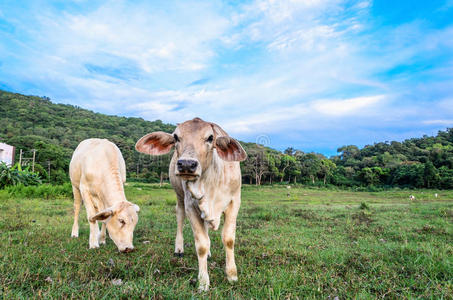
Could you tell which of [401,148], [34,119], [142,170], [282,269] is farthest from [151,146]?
[401,148]

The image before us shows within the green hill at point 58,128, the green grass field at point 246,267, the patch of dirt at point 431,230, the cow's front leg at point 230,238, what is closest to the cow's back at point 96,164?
the green grass field at point 246,267

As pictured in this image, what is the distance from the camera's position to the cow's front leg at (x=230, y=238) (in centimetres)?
353

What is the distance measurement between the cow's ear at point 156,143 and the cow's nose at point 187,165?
0.78 meters

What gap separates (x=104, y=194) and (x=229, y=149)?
334cm

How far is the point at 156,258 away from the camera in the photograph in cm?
404

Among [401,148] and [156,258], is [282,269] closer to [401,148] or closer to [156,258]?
[156,258]

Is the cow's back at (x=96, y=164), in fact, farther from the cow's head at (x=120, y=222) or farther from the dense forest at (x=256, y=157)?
the dense forest at (x=256, y=157)

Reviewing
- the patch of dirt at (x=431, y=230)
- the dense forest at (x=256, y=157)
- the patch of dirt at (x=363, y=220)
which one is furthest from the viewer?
the dense forest at (x=256, y=157)

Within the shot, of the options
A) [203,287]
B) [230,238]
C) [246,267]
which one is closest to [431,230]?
[246,267]

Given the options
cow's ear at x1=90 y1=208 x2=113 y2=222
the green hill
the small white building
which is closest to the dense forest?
the green hill

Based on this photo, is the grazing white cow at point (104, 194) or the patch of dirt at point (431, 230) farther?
the patch of dirt at point (431, 230)

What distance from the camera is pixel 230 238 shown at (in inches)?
149

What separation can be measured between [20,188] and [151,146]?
14046mm

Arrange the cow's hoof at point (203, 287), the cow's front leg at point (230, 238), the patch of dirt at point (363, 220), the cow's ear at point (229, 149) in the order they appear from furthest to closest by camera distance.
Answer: the patch of dirt at point (363, 220) < the cow's front leg at point (230, 238) < the cow's ear at point (229, 149) < the cow's hoof at point (203, 287)
